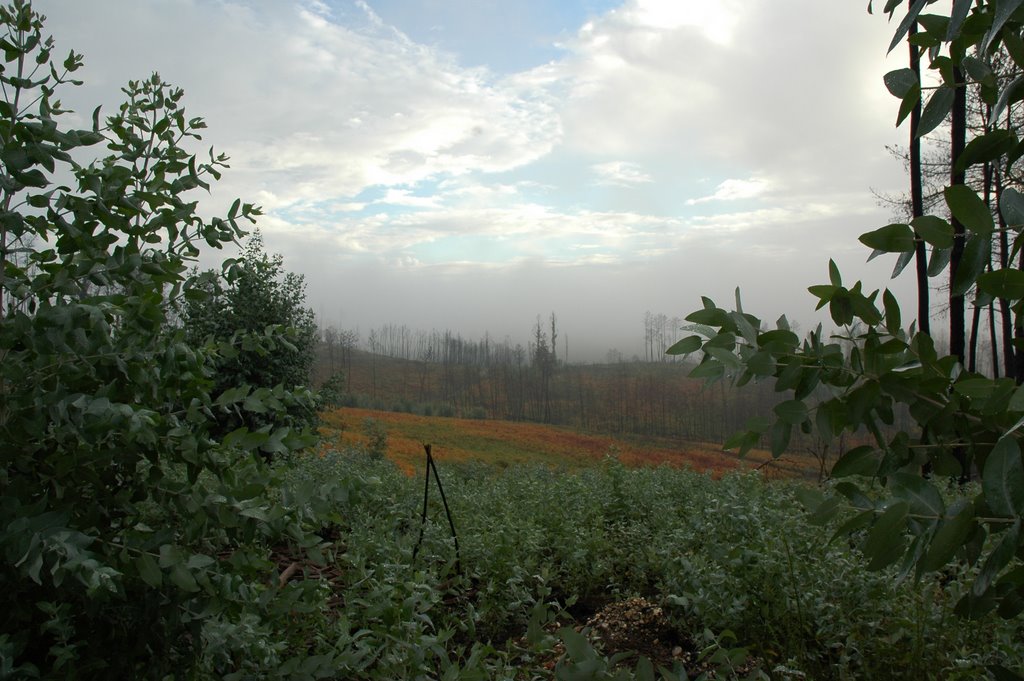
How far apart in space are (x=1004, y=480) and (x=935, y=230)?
0.30 meters

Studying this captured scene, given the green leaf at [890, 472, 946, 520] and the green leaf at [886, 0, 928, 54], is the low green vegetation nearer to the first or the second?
the green leaf at [890, 472, 946, 520]

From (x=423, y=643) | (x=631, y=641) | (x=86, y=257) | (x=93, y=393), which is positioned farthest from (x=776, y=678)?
(x=86, y=257)

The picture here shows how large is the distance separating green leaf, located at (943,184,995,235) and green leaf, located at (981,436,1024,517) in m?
0.24

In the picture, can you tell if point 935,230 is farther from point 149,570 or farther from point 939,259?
point 149,570

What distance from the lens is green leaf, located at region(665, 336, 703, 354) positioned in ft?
3.51

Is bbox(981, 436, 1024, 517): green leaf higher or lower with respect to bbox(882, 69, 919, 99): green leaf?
lower

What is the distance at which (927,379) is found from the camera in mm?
1020

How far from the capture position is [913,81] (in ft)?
3.01

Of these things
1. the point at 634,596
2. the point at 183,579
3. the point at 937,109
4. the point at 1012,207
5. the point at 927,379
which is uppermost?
the point at 937,109

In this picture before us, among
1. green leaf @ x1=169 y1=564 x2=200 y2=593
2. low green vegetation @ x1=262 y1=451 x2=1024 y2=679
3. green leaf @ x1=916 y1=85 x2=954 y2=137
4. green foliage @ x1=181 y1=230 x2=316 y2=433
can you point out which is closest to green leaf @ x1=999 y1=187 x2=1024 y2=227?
green leaf @ x1=916 y1=85 x2=954 y2=137

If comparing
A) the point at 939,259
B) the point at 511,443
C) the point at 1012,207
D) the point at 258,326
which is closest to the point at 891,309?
the point at 939,259

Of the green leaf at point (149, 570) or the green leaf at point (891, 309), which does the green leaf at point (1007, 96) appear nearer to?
the green leaf at point (891, 309)

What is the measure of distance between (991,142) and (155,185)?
6.20 feet

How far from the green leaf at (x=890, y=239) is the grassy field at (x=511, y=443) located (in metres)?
9.25
